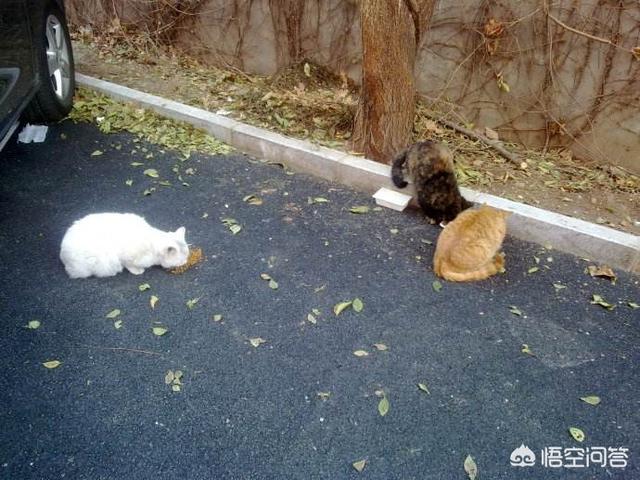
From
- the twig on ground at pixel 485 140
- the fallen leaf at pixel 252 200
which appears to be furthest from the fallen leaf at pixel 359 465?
the twig on ground at pixel 485 140

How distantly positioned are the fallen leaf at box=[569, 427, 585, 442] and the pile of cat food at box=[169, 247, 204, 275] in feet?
8.37

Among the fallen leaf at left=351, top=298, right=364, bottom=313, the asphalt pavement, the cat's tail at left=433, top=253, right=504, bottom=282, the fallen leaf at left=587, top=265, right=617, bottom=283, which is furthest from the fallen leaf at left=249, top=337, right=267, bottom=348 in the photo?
the fallen leaf at left=587, top=265, right=617, bottom=283

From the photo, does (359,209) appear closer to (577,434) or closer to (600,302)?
(600,302)

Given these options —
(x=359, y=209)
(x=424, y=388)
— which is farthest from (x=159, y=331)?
(x=359, y=209)

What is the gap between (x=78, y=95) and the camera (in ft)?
18.7

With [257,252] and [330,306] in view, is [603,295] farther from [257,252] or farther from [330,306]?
[257,252]

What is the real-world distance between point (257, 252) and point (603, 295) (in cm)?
251

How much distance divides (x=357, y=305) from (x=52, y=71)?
4.19 m

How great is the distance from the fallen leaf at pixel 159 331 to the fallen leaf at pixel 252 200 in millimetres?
1584

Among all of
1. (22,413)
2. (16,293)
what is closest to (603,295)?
(22,413)

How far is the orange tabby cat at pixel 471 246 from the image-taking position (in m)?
3.23

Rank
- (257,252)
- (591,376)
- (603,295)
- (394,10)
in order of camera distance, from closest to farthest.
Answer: (591,376) < (603,295) < (257,252) < (394,10)

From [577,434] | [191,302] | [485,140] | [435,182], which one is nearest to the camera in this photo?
[577,434]

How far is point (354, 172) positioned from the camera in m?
4.40
